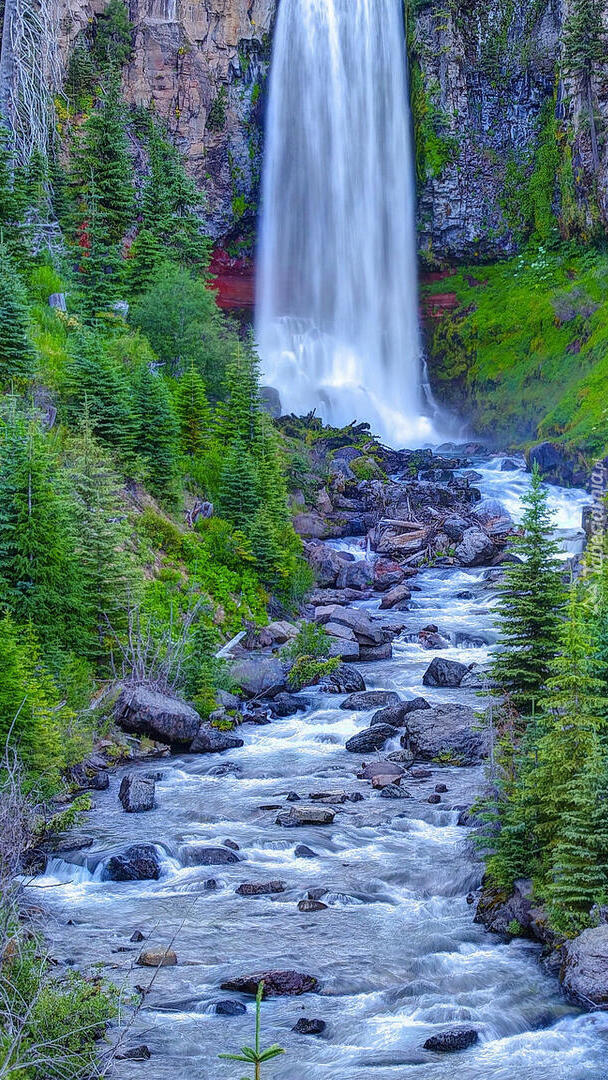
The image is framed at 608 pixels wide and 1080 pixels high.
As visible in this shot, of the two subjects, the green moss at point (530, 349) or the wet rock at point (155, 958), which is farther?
the green moss at point (530, 349)

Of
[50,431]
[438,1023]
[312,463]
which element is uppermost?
[50,431]

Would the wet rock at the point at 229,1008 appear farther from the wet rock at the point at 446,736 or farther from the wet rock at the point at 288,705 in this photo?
the wet rock at the point at 288,705

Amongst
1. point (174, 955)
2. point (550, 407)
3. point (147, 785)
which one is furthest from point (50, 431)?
point (550, 407)

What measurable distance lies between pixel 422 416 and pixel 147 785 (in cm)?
4096

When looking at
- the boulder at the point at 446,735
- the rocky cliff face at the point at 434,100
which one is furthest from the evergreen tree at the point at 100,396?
the rocky cliff face at the point at 434,100

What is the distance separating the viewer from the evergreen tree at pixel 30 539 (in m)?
17.7

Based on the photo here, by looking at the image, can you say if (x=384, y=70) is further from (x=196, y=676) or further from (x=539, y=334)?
(x=196, y=676)

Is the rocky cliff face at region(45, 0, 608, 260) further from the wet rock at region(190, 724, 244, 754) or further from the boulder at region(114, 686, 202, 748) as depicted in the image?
the wet rock at region(190, 724, 244, 754)

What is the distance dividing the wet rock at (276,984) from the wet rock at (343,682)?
1132 cm

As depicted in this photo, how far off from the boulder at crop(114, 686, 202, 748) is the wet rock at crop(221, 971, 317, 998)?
7.91 metres

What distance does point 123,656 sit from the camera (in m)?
19.3

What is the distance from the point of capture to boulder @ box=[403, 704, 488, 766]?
17.5 meters

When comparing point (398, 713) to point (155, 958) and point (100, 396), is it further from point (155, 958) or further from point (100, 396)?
point (100, 396)

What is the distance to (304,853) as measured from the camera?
14.2 metres
